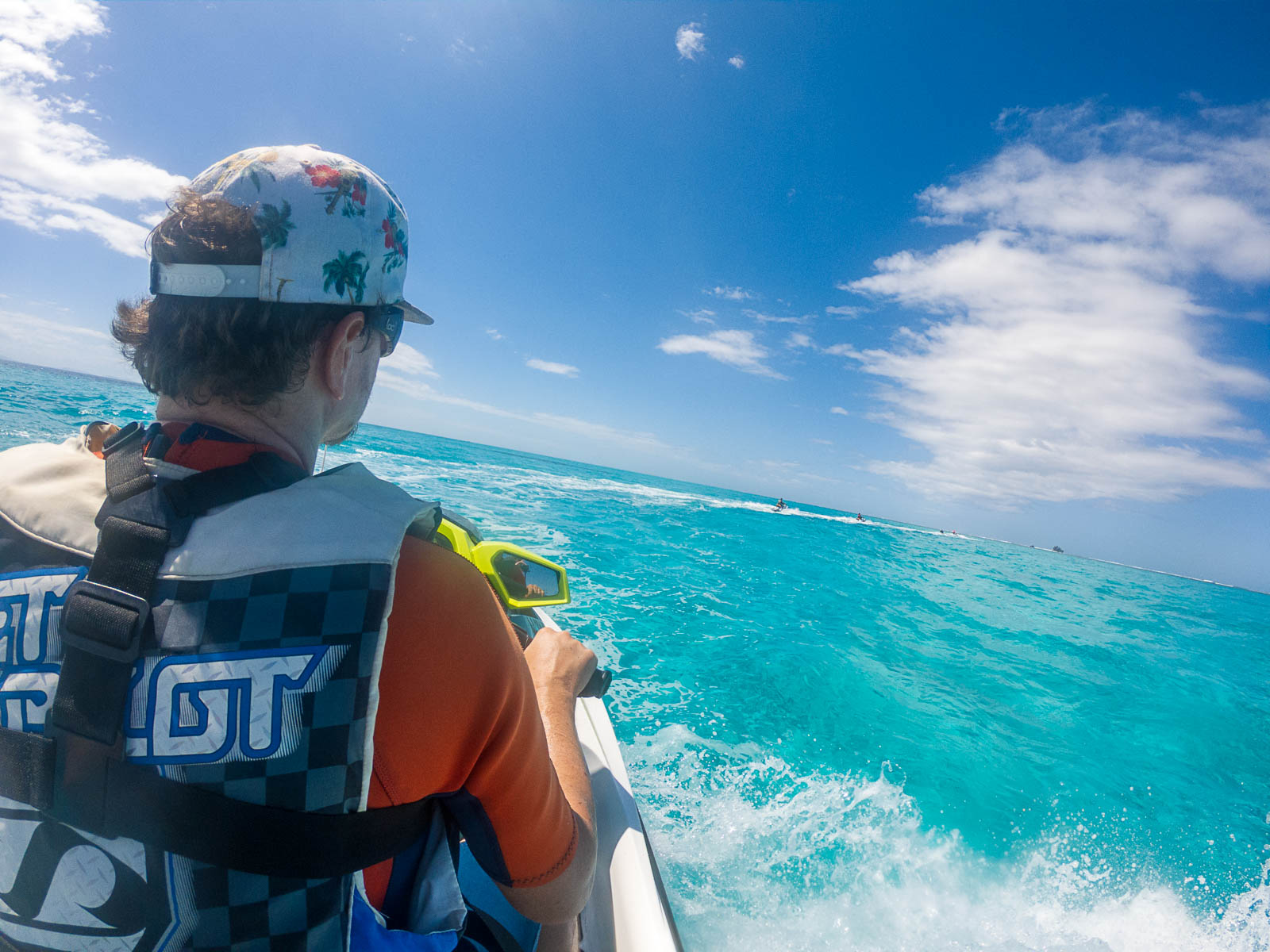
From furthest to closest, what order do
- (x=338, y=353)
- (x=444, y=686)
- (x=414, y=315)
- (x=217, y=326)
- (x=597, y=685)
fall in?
(x=597, y=685) → (x=414, y=315) → (x=338, y=353) → (x=217, y=326) → (x=444, y=686)

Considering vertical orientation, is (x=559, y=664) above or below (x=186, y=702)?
below

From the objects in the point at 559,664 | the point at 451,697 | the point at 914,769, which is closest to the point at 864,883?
the point at 914,769

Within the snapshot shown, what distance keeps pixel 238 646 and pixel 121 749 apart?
0.74 ft

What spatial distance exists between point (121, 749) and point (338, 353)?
757 millimetres

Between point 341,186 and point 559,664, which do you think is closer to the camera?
point 341,186

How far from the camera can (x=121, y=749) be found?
792 mm

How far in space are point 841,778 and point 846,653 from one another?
313cm

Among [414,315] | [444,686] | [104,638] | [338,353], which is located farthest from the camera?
[414,315]

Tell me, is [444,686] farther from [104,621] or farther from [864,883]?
[864,883]

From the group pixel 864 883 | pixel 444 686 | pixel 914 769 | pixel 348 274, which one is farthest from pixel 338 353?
pixel 914 769

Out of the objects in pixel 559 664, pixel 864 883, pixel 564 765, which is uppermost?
pixel 559 664

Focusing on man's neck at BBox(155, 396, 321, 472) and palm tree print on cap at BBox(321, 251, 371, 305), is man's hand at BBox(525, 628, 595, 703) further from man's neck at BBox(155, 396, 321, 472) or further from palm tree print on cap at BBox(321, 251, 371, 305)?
palm tree print on cap at BBox(321, 251, 371, 305)

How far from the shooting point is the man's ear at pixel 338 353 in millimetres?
1101

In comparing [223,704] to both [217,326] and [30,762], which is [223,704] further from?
[217,326]
